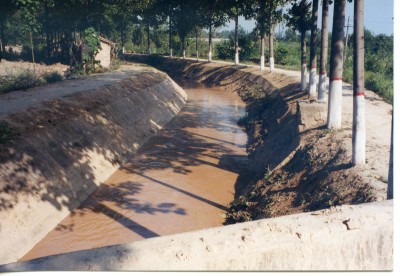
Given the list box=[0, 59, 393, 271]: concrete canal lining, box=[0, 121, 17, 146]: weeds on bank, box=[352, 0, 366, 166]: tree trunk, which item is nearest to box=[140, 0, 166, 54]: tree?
box=[0, 121, 17, 146]: weeds on bank

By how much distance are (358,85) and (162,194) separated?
22.9ft

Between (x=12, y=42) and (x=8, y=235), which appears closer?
(x=8, y=235)

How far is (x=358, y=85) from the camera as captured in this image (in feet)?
28.3

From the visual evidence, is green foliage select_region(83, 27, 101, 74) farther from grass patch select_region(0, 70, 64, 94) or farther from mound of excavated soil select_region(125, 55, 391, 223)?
mound of excavated soil select_region(125, 55, 391, 223)

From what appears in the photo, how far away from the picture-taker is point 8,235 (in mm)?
8422

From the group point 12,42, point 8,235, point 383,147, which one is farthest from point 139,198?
point 12,42

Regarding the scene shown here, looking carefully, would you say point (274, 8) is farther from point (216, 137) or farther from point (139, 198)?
point (139, 198)

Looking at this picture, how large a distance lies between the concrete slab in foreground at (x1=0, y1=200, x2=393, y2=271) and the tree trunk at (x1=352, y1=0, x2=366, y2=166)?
3045 millimetres

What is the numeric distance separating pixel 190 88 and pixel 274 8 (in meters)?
11.5

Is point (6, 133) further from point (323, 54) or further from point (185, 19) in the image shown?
point (185, 19)

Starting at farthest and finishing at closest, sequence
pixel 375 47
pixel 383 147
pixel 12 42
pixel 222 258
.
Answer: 1. pixel 12 42
2. pixel 375 47
3. pixel 383 147
4. pixel 222 258

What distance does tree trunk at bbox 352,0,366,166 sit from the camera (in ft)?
27.7
